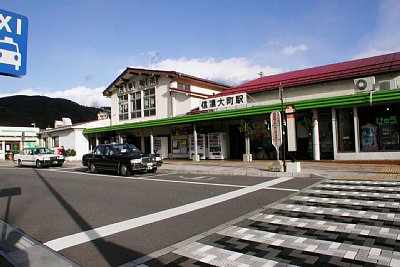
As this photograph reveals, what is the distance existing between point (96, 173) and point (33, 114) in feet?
415

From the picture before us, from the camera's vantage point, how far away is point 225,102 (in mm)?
22469

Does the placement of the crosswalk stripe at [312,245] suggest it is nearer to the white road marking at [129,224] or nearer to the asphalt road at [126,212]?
the asphalt road at [126,212]

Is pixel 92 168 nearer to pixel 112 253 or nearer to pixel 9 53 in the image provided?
pixel 9 53

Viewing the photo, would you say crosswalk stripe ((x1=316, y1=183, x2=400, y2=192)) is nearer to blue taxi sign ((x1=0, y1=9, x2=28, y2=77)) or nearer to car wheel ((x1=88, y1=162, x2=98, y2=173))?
blue taxi sign ((x1=0, y1=9, x2=28, y2=77))

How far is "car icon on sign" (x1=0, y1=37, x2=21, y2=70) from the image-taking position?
513cm

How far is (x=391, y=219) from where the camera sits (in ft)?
20.3

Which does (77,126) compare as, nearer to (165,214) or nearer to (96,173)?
(96,173)

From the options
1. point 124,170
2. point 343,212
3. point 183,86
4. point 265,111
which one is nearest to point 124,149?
point 124,170

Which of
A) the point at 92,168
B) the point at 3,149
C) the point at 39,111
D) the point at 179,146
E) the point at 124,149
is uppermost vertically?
the point at 39,111

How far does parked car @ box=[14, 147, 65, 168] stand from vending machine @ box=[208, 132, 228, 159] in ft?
41.1

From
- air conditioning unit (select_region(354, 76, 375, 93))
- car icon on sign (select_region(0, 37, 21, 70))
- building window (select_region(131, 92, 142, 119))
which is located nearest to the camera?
car icon on sign (select_region(0, 37, 21, 70))

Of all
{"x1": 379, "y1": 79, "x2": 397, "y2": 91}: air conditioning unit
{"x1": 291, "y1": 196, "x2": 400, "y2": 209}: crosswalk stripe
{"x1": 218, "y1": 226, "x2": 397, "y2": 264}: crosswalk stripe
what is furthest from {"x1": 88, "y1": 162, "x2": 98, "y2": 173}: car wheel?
{"x1": 379, "y1": 79, "x2": 397, "y2": 91}: air conditioning unit

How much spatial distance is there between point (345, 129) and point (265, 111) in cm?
452

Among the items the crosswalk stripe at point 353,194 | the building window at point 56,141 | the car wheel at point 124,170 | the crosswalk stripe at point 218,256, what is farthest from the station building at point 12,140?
the crosswalk stripe at point 218,256
